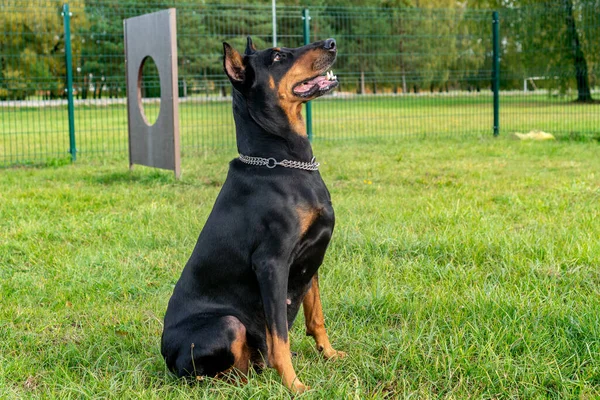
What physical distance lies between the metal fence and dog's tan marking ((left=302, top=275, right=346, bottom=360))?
8.35 meters

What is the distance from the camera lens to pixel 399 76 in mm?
13898

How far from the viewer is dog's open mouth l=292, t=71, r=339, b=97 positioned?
2.95 m

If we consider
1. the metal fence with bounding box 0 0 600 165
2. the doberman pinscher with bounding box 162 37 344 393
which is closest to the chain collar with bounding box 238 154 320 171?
the doberman pinscher with bounding box 162 37 344 393

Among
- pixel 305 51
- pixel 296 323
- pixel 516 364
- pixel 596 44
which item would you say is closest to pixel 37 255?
pixel 296 323

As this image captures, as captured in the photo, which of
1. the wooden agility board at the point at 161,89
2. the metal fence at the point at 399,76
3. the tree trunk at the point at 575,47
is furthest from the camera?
the tree trunk at the point at 575,47

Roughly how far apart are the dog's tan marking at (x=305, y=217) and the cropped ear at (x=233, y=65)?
0.63 meters

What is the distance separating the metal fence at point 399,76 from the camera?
1243cm

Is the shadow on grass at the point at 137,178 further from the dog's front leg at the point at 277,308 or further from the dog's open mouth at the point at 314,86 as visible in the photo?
the dog's front leg at the point at 277,308

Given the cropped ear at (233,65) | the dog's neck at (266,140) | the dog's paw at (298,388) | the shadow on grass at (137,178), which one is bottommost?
the dog's paw at (298,388)

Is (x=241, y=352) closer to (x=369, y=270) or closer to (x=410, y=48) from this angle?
(x=369, y=270)

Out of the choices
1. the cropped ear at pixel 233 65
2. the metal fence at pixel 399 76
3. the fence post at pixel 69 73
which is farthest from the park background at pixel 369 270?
the metal fence at pixel 399 76

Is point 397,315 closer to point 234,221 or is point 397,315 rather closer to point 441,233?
point 234,221

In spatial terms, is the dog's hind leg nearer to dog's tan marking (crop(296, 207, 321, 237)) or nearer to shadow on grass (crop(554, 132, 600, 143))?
dog's tan marking (crop(296, 207, 321, 237))

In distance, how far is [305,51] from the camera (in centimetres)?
295
